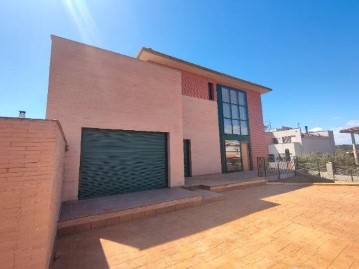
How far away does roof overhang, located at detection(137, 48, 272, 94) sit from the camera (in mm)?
11195

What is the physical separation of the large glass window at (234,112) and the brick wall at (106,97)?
22.1 ft

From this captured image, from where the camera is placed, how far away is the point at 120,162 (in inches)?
303

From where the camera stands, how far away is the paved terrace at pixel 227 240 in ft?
10.6

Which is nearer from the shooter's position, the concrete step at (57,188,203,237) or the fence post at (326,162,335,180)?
the concrete step at (57,188,203,237)

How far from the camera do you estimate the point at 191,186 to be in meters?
9.02

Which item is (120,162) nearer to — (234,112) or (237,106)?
(234,112)

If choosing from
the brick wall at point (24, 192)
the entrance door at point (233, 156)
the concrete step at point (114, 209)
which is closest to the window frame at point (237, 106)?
the entrance door at point (233, 156)

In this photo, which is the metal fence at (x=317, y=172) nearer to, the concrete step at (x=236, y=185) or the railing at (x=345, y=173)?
the railing at (x=345, y=173)

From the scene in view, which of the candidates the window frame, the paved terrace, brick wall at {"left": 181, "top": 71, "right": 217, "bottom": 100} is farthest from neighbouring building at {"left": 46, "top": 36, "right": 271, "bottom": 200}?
the window frame

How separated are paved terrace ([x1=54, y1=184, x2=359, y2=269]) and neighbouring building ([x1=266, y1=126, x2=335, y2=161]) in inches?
1157

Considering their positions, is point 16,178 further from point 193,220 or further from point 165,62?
point 165,62

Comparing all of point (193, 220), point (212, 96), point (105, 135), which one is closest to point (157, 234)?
point (193, 220)

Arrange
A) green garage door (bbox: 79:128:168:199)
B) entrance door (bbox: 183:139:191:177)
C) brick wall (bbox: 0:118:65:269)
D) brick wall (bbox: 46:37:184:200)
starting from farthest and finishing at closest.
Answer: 1. entrance door (bbox: 183:139:191:177)
2. green garage door (bbox: 79:128:168:199)
3. brick wall (bbox: 46:37:184:200)
4. brick wall (bbox: 0:118:65:269)

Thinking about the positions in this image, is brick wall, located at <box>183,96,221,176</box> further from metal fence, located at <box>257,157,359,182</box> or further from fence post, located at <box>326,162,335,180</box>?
fence post, located at <box>326,162,335,180</box>
